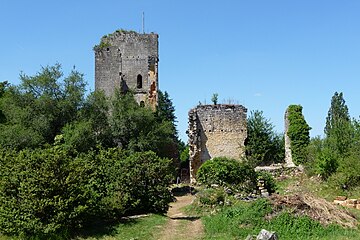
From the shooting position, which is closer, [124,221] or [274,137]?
[124,221]

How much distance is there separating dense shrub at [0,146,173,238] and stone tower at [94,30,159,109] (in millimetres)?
21002

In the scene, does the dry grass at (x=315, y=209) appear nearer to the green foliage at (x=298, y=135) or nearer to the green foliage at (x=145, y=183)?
the green foliage at (x=145, y=183)

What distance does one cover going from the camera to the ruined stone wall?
3241 centimetres

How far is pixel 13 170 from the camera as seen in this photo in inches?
536

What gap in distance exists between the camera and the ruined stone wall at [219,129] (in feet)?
106

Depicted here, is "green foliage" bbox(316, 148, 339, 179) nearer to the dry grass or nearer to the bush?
the dry grass

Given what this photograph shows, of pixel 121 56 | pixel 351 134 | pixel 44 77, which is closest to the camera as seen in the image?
pixel 351 134

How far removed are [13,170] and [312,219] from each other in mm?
8799

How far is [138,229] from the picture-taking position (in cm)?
1417

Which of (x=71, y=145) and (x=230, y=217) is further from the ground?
(x=71, y=145)

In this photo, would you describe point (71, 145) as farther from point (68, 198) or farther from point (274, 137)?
point (274, 137)

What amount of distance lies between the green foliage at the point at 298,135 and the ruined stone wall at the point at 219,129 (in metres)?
3.35

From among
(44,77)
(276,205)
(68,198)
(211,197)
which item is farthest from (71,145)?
(276,205)

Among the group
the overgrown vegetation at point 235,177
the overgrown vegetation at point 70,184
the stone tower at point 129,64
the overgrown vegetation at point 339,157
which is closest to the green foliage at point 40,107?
the overgrown vegetation at point 70,184
